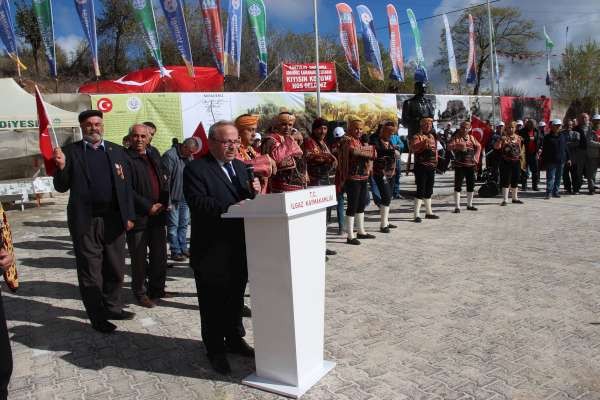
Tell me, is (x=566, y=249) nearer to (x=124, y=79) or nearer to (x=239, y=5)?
(x=239, y=5)

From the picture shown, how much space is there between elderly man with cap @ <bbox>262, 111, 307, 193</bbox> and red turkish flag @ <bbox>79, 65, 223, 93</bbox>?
1115 cm

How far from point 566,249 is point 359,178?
3076 mm

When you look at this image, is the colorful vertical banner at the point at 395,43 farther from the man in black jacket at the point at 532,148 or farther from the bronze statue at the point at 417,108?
the bronze statue at the point at 417,108

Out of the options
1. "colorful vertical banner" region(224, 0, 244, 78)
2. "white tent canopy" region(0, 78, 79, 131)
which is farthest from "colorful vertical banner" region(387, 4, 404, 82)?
"white tent canopy" region(0, 78, 79, 131)

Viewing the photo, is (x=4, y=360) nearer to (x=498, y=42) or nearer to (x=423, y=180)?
(x=423, y=180)

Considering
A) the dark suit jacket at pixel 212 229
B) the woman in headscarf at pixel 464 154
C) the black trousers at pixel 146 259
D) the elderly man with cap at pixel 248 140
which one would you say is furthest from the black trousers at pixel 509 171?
the dark suit jacket at pixel 212 229

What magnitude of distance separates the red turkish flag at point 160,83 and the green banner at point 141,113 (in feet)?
4.26

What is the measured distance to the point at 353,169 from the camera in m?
7.55

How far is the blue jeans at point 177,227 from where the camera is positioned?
6982 mm

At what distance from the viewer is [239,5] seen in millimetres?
14594

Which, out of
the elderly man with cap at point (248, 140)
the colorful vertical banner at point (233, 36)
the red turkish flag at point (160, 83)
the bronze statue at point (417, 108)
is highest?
the colorful vertical banner at point (233, 36)

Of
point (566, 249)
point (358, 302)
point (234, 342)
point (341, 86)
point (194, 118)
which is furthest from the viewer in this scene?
point (341, 86)

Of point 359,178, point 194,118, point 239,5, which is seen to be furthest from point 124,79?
point 359,178

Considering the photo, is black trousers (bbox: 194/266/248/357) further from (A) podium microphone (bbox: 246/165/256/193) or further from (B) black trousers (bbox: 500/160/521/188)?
(B) black trousers (bbox: 500/160/521/188)
